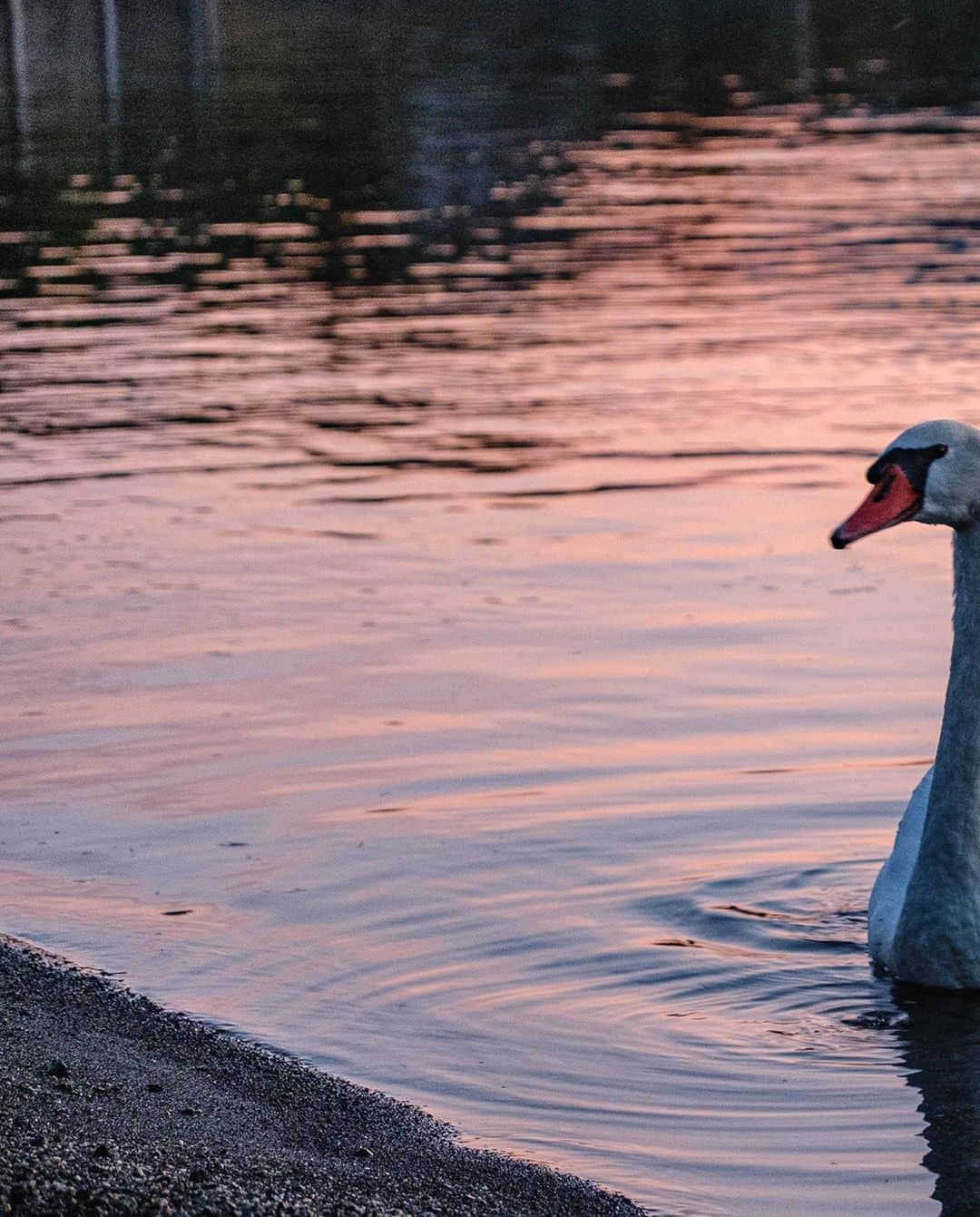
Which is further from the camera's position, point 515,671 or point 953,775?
point 515,671

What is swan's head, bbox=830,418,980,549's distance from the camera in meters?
7.79

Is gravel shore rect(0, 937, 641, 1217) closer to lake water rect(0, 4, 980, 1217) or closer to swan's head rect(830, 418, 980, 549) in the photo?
lake water rect(0, 4, 980, 1217)

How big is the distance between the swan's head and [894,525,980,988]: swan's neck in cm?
21

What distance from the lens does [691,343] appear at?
2080cm

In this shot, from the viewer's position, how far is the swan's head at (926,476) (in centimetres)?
779

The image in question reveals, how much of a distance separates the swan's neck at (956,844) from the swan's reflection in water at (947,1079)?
10 centimetres

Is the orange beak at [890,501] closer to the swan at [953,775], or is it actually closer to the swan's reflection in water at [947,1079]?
the swan at [953,775]

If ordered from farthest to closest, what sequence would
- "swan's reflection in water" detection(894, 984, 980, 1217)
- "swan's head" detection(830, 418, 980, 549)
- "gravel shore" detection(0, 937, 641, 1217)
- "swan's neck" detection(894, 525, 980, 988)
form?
"swan's neck" detection(894, 525, 980, 988)
"swan's head" detection(830, 418, 980, 549)
"swan's reflection in water" detection(894, 984, 980, 1217)
"gravel shore" detection(0, 937, 641, 1217)

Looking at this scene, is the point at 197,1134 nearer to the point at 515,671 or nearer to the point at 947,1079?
the point at 947,1079

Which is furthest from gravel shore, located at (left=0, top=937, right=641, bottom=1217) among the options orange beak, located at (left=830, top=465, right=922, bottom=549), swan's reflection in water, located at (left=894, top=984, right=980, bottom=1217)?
orange beak, located at (left=830, top=465, right=922, bottom=549)

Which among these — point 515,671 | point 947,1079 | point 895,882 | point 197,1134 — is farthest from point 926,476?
point 515,671

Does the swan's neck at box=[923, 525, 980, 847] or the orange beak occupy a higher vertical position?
the orange beak

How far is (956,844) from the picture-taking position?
8008 millimetres

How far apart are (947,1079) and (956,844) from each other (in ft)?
3.01
